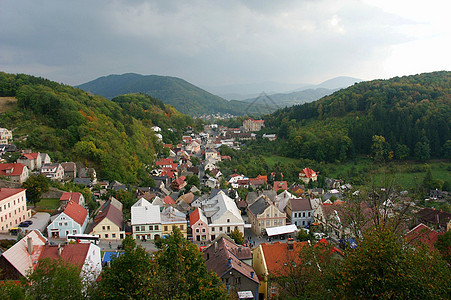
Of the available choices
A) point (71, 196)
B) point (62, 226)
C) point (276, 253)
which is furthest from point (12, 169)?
point (276, 253)

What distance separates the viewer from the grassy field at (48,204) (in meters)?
27.2

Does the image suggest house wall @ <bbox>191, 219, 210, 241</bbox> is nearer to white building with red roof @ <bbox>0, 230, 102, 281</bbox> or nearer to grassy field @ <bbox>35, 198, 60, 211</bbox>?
white building with red roof @ <bbox>0, 230, 102, 281</bbox>

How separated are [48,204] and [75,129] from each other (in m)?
17.1

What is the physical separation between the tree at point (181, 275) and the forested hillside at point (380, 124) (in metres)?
47.3

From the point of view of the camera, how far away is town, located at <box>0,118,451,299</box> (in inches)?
542

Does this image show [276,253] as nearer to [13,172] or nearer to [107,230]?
[107,230]

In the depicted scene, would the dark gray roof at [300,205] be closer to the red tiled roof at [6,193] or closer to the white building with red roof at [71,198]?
the white building with red roof at [71,198]

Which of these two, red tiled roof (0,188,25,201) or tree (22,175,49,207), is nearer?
red tiled roof (0,188,25,201)

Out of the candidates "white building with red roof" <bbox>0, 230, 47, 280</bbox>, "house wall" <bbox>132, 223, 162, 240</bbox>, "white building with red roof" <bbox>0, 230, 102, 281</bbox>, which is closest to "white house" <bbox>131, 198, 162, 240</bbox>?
"house wall" <bbox>132, 223, 162, 240</bbox>

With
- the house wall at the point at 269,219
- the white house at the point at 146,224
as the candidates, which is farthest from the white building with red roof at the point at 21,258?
the house wall at the point at 269,219

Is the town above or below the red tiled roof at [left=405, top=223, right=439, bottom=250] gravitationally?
below

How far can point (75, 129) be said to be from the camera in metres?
42.2

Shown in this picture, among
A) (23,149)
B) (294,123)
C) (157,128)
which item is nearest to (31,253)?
(23,149)

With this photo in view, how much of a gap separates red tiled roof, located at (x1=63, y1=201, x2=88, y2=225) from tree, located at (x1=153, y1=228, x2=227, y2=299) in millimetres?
16725
